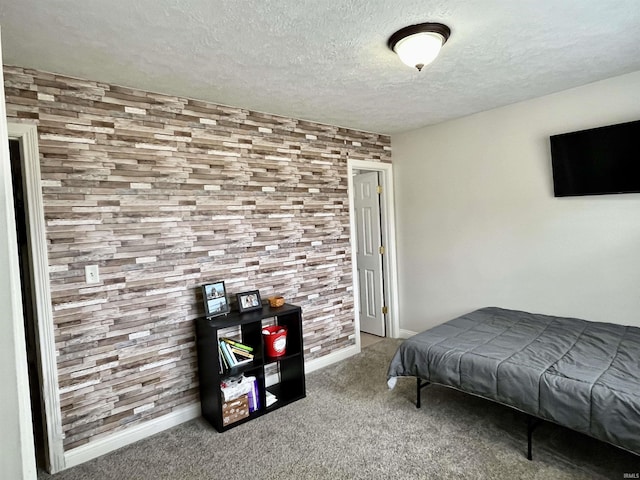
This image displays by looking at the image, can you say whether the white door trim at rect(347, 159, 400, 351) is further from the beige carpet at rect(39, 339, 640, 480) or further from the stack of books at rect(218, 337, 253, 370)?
the stack of books at rect(218, 337, 253, 370)

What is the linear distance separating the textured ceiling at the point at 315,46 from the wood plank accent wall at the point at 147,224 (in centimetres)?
21

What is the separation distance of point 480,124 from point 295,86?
6.40ft

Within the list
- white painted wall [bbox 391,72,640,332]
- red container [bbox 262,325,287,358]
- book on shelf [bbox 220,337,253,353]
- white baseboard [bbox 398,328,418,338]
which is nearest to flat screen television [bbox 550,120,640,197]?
white painted wall [bbox 391,72,640,332]

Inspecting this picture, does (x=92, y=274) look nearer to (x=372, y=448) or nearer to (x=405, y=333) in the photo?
(x=372, y=448)

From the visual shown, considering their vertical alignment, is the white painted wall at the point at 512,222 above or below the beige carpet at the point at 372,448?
above

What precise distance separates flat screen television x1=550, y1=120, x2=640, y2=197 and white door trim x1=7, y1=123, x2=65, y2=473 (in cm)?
374

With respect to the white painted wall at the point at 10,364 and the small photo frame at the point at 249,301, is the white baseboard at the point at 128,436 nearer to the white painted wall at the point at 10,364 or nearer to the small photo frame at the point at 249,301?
the small photo frame at the point at 249,301

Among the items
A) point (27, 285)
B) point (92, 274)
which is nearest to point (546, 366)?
point (92, 274)

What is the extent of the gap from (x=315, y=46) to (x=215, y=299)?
1864 mm

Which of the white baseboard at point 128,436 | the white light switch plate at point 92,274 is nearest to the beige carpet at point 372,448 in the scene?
the white baseboard at point 128,436

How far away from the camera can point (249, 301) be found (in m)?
2.91

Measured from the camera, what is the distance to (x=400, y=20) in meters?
1.78

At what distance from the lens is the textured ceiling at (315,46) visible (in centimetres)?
166

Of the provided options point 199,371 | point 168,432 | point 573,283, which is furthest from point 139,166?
point 573,283
